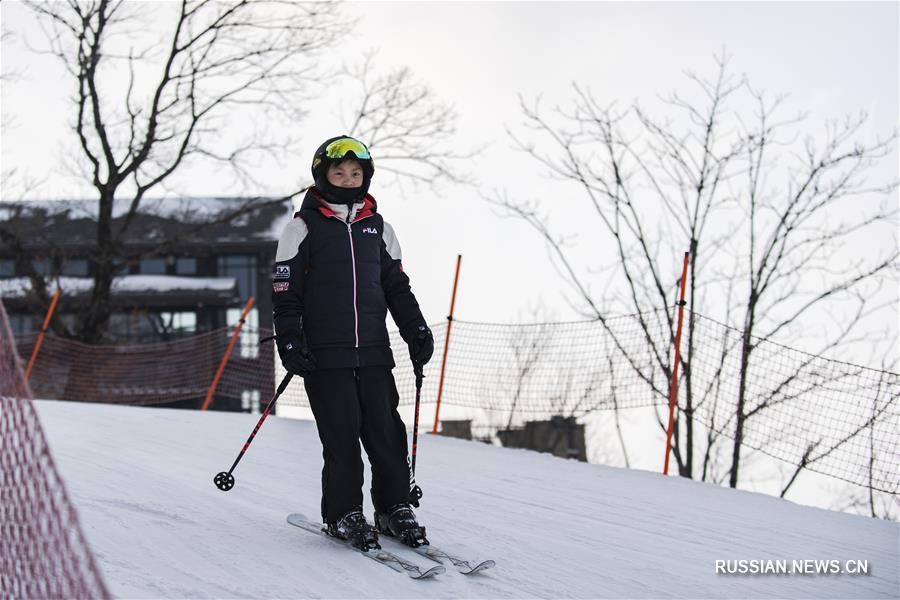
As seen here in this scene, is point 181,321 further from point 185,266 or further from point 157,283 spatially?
point 185,266

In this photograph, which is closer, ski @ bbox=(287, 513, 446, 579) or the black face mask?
ski @ bbox=(287, 513, 446, 579)

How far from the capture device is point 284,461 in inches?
264

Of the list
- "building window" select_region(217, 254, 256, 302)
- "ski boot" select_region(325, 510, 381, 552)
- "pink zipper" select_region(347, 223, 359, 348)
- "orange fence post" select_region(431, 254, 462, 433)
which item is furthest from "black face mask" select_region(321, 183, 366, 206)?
"building window" select_region(217, 254, 256, 302)

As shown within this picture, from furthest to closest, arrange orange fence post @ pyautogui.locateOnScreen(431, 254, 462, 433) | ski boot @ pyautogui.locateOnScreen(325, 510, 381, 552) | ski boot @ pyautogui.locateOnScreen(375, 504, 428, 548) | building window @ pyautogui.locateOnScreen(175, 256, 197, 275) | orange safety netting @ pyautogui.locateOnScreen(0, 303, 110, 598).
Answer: building window @ pyautogui.locateOnScreen(175, 256, 197, 275) → orange fence post @ pyautogui.locateOnScreen(431, 254, 462, 433) → ski boot @ pyautogui.locateOnScreen(375, 504, 428, 548) → ski boot @ pyautogui.locateOnScreen(325, 510, 381, 552) → orange safety netting @ pyautogui.locateOnScreen(0, 303, 110, 598)

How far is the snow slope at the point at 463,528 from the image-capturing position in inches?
147

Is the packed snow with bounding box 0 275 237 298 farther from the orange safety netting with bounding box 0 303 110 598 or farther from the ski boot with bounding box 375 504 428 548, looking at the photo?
the orange safety netting with bounding box 0 303 110 598

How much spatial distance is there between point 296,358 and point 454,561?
1092 mm

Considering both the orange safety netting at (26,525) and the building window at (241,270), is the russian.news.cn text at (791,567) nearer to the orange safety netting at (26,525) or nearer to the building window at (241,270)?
the orange safety netting at (26,525)

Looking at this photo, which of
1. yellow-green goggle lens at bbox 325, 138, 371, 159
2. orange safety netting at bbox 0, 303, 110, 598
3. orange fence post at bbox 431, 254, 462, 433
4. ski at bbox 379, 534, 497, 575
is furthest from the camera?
orange fence post at bbox 431, 254, 462, 433

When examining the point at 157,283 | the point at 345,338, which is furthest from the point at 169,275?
the point at 345,338

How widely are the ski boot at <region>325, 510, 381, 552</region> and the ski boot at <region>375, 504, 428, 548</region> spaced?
0.13 m

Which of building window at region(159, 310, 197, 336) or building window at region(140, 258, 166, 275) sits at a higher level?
building window at region(140, 258, 166, 275)

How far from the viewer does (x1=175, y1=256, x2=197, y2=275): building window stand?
31.8 meters

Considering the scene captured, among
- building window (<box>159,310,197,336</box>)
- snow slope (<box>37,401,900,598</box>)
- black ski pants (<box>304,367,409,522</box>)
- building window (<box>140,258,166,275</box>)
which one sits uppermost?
building window (<box>140,258,166,275</box>)
